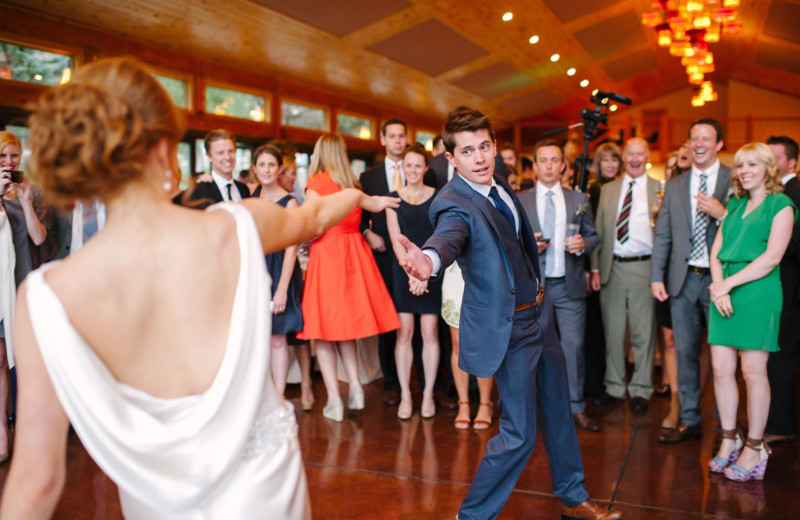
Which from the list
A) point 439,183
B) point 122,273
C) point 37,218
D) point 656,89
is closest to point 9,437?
point 37,218

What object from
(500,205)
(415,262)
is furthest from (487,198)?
(415,262)

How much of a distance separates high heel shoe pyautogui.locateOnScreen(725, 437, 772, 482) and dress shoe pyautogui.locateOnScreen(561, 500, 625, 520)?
2.70 ft

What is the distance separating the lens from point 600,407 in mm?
4367

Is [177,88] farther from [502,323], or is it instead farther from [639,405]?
[502,323]

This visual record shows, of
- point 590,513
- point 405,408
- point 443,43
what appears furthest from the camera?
point 443,43

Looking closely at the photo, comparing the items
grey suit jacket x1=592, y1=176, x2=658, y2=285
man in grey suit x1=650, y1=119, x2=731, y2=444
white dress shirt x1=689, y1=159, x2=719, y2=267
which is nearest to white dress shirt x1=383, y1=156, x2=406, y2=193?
grey suit jacket x1=592, y1=176, x2=658, y2=285

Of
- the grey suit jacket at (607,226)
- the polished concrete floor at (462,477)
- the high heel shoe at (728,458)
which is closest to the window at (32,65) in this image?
the polished concrete floor at (462,477)

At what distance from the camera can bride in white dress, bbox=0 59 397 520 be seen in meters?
1.06

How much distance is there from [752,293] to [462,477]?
158 centimetres

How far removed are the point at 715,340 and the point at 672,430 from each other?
0.80m

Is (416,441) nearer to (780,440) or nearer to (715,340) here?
(715,340)

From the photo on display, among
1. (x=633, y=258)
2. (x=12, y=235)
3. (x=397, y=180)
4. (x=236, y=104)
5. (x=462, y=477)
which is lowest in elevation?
(x=462, y=477)

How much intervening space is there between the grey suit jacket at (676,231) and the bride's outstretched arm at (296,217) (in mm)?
2687

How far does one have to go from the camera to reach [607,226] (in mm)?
4340
